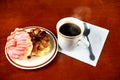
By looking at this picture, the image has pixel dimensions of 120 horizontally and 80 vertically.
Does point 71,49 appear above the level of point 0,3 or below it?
below

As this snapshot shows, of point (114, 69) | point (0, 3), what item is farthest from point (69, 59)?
point (0, 3)

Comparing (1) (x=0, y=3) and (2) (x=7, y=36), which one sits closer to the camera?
(2) (x=7, y=36)

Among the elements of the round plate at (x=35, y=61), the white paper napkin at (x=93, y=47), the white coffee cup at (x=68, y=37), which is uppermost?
the white coffee cup at (x=68, y=37)

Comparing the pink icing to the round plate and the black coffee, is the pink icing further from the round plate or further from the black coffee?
the black coffee

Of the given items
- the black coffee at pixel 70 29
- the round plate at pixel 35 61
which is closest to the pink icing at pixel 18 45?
the round plate at pixel 35 61

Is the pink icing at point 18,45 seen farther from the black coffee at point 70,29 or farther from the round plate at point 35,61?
the black coffee at point 70,29

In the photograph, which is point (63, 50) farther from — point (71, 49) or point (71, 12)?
point (71, 12)

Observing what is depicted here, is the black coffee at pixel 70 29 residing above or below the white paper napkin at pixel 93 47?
above
